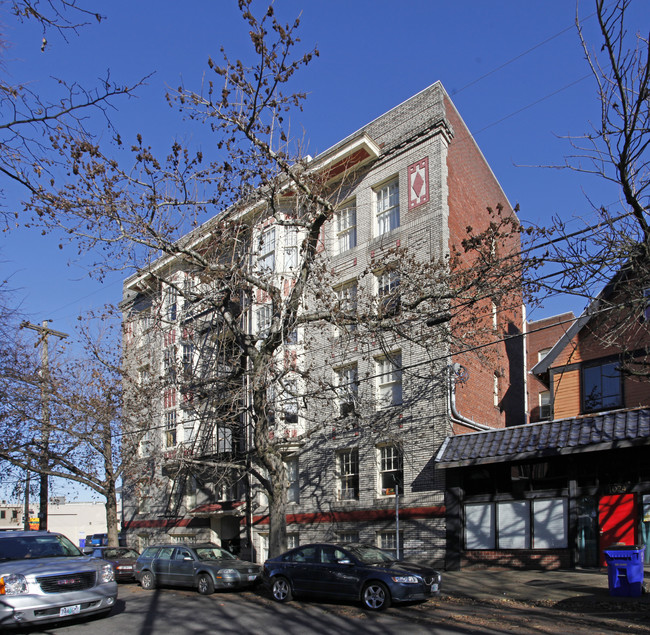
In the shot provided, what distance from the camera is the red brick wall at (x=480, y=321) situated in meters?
21.8

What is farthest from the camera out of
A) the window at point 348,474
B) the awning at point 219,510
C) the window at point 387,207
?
the awning at point 219,510

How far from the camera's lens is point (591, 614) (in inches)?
450

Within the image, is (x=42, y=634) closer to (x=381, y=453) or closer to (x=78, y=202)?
(x=78, y=202)

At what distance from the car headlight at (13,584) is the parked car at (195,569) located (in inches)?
251

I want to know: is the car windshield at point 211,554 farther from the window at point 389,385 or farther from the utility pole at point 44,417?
the utility pole at point 44,417

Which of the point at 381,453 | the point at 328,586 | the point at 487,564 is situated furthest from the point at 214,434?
the point at 328,586

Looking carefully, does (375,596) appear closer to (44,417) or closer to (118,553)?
(118,553)

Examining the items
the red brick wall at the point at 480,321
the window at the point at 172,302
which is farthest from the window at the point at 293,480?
the red brick wall at the point at 480,321

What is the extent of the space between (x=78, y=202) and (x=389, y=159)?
44.3 feet

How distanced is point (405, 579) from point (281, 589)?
317cm

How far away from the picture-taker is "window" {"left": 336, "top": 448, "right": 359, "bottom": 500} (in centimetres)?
2223

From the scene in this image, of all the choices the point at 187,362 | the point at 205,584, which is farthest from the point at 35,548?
the point at 187,362

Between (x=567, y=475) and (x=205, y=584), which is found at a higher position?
(x=567, y=475)

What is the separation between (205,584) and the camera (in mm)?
16031
